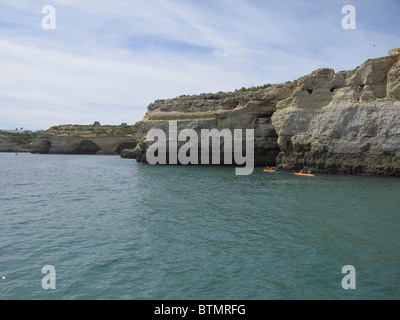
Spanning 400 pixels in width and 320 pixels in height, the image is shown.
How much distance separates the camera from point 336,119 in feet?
85.5

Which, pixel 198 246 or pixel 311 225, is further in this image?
pixel 311 225

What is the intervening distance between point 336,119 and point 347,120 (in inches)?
35.4

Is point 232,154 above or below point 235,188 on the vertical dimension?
above

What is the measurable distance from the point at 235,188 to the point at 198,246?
1127 cm

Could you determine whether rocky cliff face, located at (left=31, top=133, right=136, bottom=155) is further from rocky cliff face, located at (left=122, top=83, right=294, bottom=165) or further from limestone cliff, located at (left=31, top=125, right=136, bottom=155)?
rocky cliff face, located at (left=122, top=83, right=294, bottom=165)

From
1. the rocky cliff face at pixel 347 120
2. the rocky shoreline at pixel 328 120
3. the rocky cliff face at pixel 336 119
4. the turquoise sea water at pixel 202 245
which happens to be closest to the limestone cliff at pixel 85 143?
the rocky shoreline at pixel 328 120

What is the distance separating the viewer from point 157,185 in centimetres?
2152

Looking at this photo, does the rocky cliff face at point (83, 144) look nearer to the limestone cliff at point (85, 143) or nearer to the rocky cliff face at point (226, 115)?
the limestone cliff at point (85, 143)

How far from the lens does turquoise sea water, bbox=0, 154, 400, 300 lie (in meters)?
→ 6.62

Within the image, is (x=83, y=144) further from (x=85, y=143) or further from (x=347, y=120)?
(x=347, y=120)
